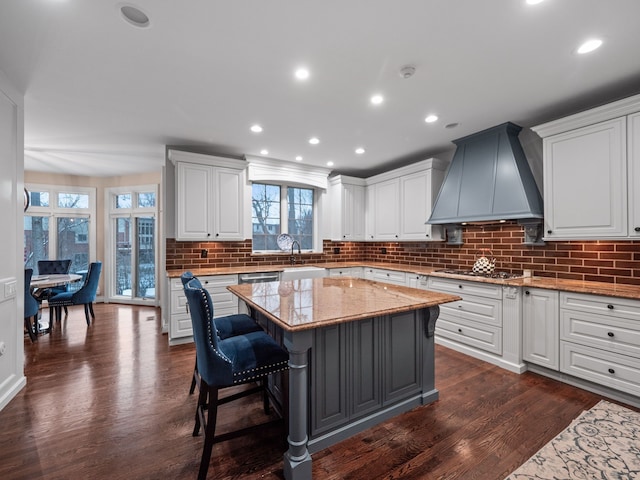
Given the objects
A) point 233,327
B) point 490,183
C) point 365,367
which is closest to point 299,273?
point 233,327

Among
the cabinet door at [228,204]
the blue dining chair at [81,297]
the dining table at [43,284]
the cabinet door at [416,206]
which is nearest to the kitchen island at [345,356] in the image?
the cabinet door at [228,204]

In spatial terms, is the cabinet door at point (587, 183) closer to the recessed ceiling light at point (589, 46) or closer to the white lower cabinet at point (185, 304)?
the recessed ceiling light at point (589, 46)

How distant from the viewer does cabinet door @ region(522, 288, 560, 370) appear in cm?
260

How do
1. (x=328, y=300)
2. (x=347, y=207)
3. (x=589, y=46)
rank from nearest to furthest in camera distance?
(x=589, y=46) < (x=328, y=300) < (x=347, y=207)

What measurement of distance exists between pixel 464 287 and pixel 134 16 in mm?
3643

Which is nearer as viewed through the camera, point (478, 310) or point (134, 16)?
point (134, 16)

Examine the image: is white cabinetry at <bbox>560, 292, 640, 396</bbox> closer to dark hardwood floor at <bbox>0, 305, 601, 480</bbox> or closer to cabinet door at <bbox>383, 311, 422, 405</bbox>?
dark hardwood floor at <bbox>0, 305, 601, 480</bbox>

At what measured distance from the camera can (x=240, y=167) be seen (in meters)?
4.22

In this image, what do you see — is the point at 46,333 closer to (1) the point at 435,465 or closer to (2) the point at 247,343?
(2) the point at 247,343

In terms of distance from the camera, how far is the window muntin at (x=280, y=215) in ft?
15.6

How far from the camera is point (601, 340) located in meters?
2.34

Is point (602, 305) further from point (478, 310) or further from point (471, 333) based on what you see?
point (471, 333)

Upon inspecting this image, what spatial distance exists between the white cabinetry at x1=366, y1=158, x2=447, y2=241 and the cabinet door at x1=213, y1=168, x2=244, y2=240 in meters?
2.31

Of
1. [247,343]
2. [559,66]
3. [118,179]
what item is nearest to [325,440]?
[247,343]
